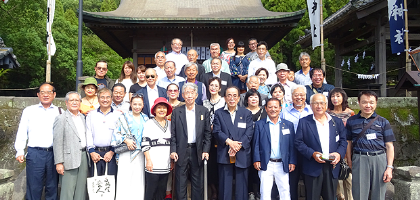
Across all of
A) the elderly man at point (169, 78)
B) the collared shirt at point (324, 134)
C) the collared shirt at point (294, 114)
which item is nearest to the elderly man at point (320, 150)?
the collared shirt at point (324, 134)

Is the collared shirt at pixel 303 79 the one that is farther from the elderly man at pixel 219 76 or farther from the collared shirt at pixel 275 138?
the collared shirt at pixel 275 138

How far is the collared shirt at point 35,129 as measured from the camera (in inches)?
150

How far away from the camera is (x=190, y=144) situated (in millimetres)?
3887

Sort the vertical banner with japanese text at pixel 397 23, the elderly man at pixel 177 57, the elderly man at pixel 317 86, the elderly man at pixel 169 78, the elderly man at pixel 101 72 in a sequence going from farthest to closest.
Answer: the vertical banner with japanese text at pixel 397 23 → the elderly man at pixel 177 57 → the elderly man at pixel 101 72 → the elderly man at pixel 169 78 → the elderly man at pixel 317 86

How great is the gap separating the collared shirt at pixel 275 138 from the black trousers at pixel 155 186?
4.91ft

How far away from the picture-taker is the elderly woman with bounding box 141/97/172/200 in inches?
146

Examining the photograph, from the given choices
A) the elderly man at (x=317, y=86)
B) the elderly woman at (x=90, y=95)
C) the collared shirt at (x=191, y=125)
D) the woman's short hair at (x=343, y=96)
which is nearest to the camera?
the collared shirt at (x=191, y=125)

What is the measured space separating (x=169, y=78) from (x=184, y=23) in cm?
444

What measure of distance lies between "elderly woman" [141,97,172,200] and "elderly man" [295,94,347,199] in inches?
69.3

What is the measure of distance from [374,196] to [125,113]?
3.47 metres

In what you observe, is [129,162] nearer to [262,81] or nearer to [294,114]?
[294,114]

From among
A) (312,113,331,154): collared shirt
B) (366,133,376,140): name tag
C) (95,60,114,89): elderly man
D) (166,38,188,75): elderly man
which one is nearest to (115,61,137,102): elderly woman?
(95,60,114,89): elderly man

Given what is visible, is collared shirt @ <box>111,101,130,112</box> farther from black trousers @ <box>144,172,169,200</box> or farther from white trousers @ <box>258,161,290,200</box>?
white trousers @ <box>258,161,290,200</box>

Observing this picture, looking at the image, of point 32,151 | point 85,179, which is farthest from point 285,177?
point 32,151
